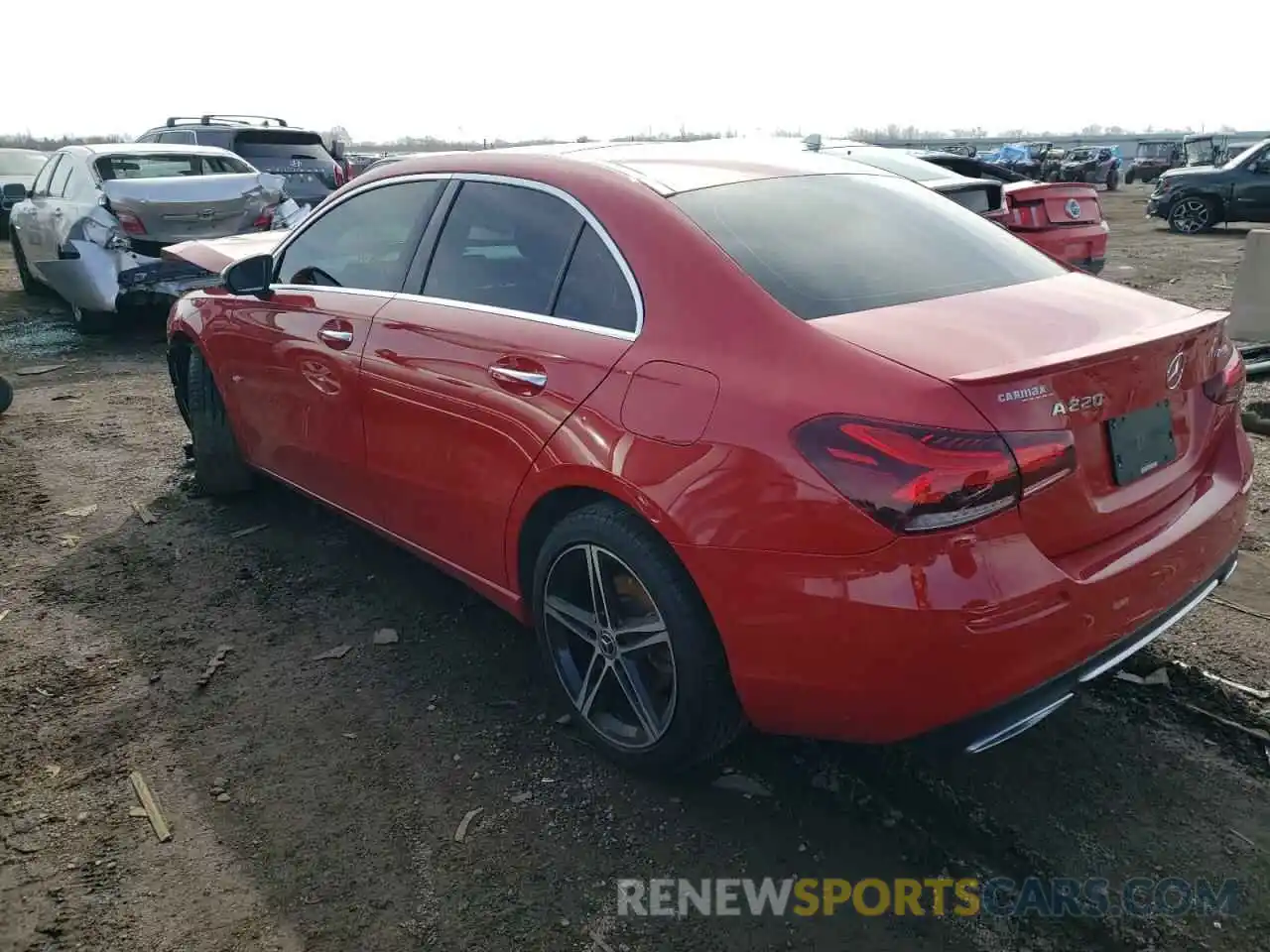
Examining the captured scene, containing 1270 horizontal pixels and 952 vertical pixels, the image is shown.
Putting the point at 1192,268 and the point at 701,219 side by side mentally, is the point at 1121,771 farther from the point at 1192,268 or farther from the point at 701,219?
the point at 1192,268

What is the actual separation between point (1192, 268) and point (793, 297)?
41.5 ft

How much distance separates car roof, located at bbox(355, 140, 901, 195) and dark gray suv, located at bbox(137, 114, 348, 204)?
9800 millimetres

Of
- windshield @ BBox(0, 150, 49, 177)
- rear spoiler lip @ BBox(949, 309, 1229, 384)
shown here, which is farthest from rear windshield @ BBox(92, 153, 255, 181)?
rear spoiler lip @ BBox(949, 309, 1229, 384)

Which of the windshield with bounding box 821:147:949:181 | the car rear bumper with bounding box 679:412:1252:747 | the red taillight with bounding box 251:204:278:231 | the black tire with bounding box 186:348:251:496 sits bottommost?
the black tire with bounding box 186:348:251:496

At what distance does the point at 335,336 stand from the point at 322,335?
0.11 metres

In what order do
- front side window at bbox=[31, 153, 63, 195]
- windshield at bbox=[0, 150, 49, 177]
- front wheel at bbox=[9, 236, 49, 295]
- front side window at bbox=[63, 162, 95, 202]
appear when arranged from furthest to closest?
windshield at bbox=[0, 150, 49, 177] < front wheel at bbox=[9, 236, 49, 295] < front side window at bbox=[31, 153, 63, 195] < front side window at bbox=[63, 162, 95, 202]

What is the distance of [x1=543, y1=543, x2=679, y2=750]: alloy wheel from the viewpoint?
2.66 meters

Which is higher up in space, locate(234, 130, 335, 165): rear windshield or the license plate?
locate(234, 130, 335, 165): rear windshield

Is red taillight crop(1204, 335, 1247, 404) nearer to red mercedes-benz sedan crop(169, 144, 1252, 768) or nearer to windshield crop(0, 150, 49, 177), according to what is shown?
red mercedes-benz sedan crop(169, 144, 1252, 768)

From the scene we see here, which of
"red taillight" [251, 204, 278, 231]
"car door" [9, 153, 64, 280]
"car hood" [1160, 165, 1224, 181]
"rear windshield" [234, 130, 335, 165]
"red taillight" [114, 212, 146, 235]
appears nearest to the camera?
"red taillight" [114, 212, 146, 235]

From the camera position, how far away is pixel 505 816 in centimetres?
266

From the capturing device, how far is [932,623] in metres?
2.03

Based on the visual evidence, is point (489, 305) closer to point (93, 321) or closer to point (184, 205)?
point (184, 205)

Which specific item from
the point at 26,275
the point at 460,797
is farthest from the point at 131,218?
the point at 460,797
